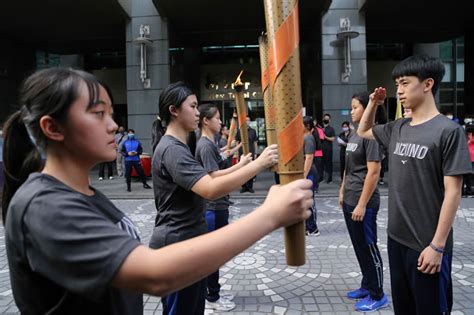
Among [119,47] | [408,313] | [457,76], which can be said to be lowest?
[408,313]

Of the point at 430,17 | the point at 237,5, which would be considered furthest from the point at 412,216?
the point at 430,17

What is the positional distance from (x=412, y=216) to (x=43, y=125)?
2.18m

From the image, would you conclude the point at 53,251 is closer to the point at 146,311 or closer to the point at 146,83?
the point at 146,311

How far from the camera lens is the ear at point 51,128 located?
117 centimetres

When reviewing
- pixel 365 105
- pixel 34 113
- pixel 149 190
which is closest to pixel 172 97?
pixel 34 113

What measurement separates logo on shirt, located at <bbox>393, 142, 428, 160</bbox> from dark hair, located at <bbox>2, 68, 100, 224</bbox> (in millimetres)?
1947

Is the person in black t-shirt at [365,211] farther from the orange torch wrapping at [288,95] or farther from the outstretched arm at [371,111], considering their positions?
the orange torch wrapping at [288,95]

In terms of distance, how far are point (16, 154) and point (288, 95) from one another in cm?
100

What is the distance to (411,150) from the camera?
2461 mm

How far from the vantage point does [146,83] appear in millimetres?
13461

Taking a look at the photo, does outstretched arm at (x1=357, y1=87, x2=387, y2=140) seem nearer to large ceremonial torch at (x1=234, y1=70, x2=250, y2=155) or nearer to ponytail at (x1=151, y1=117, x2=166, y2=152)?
large ceremonial torch at (x1=234, y1=70, x2=250, y2=155)

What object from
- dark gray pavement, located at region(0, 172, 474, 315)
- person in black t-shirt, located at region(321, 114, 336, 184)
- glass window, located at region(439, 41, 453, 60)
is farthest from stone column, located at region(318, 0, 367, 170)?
glass window, located at region(439, 41, 453, 60)

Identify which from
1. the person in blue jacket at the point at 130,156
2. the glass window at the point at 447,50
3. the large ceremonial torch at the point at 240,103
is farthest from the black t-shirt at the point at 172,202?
the glass window at the point at 447,50

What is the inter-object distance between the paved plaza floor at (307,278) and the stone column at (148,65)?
7446mm
